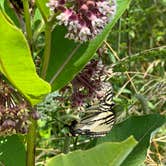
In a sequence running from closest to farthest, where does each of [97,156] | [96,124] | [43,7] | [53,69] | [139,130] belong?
[97,156] → [43,7] → [53,69] → [139,130] → [96,124]

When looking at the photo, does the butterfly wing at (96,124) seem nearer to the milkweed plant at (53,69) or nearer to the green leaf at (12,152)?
the milkweed plant at (53,69)

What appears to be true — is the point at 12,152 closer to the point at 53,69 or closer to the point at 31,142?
the point at 31,142

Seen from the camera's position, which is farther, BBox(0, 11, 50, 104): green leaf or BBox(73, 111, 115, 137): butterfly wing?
BBox(73, 111, 115, 137): butterfly wing

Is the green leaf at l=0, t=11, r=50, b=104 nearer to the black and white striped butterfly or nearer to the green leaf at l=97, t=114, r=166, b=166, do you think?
the green leaf at l=97, t=114, r=166, b=166

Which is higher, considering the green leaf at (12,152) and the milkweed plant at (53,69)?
the milkweed plant at (53,69)

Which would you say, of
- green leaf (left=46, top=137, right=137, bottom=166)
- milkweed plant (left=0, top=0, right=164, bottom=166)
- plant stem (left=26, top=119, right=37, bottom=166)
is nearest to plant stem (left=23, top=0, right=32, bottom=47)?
milkweed plant (left=0, top=0, right=164, bottom=166)

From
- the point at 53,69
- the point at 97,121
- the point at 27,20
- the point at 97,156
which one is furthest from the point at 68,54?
the point at 97,121

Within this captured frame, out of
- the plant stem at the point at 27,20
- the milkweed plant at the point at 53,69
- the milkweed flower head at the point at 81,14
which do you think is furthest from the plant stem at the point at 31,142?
the milkweed flower head at the point at 81,14

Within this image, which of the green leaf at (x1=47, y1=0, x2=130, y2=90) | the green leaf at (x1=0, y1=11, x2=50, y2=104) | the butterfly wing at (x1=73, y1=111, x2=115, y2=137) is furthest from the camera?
the butterfly wing at (x1=73, y1=111, x2=115, y2=137)
